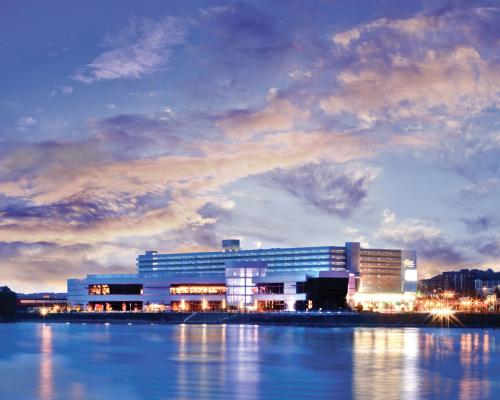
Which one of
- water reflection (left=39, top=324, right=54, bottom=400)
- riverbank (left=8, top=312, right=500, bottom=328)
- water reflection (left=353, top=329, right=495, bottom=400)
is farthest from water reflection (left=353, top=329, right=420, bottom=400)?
riverbank (left=8, top=312, right=500, bottom=328)

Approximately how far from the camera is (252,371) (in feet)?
193

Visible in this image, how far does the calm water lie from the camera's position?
156 feet

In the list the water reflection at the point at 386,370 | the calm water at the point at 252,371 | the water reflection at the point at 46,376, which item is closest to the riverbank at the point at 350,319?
the calm water at the point at 252,371

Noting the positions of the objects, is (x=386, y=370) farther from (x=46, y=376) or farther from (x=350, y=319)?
(x=350, y=319)

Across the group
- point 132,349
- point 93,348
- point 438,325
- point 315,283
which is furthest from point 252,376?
point 315,283

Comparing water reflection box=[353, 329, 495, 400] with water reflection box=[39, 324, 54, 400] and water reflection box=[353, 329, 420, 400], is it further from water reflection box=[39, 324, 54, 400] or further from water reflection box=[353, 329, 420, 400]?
water reflection box=[39, 324, 54, 400]

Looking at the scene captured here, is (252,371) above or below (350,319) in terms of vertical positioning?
above

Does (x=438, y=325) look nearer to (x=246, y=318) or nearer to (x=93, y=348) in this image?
(x=246, y=318)

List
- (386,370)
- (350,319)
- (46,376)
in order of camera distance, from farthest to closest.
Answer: (350,319) < (386,370) < (46,376)

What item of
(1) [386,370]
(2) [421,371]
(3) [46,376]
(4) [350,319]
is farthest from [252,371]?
(4) [350,319]

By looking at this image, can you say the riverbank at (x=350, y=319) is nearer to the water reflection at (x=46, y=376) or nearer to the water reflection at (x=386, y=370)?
the water reflection at (x=386, y=370)

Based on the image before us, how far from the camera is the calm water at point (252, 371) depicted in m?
47.6

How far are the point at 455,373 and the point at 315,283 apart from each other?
12972 centimetres

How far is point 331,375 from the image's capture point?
56.1m
